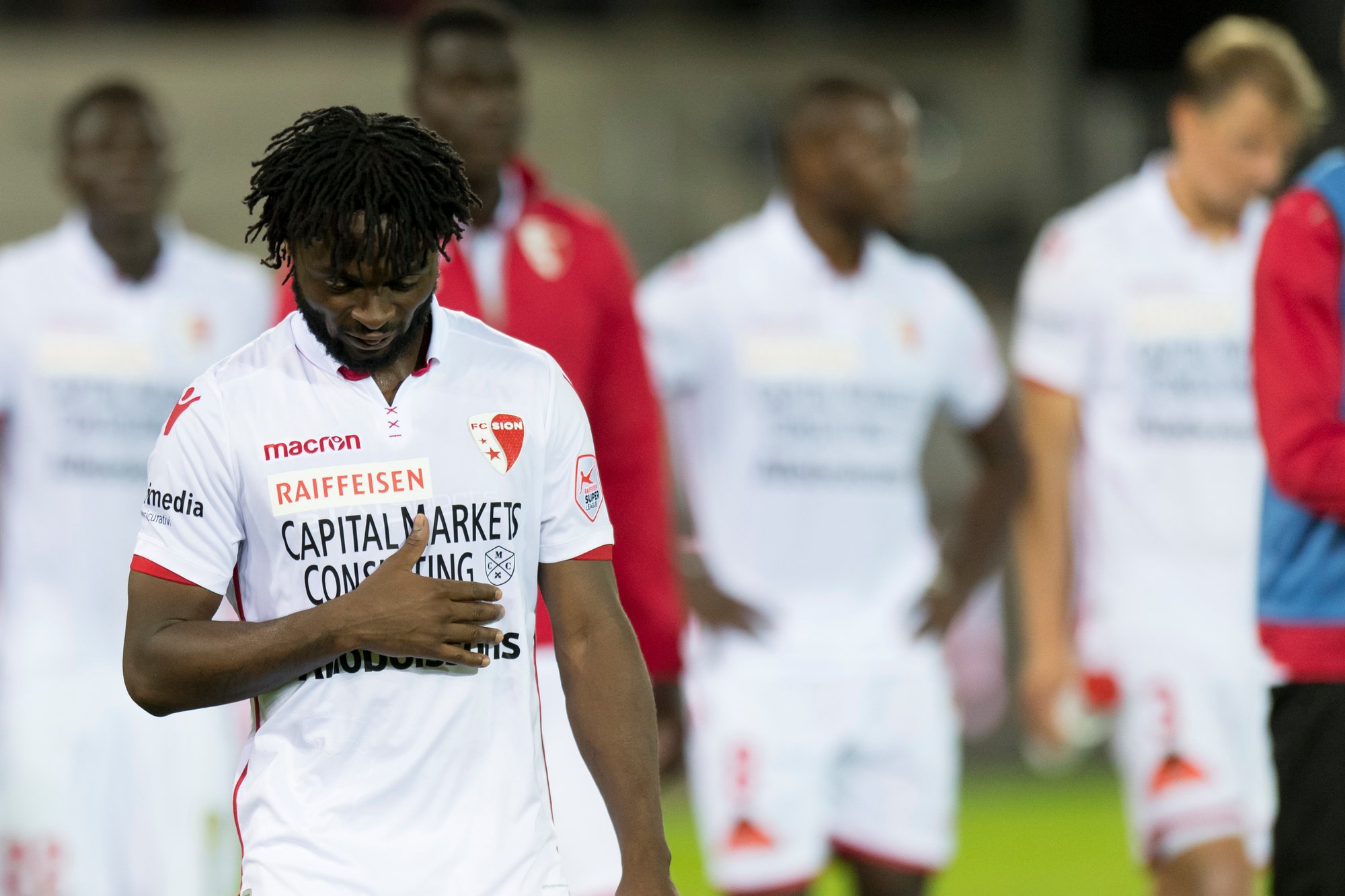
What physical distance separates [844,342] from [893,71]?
42.8ft

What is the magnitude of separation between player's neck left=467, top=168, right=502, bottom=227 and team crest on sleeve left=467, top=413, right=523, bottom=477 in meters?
1.73

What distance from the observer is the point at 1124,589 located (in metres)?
6.50

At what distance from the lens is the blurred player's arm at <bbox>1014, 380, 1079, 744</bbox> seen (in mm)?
6777

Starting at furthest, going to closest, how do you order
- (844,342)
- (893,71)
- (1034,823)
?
(893,71)
(1034,823)
(844,342)

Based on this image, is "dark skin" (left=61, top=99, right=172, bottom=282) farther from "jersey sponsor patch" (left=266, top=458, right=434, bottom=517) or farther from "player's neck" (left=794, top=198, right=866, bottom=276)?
"jersey sponsor patch" (left=266, top=458, right=434, bottom=517)

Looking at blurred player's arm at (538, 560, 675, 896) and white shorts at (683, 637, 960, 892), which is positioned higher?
blurred player's arm at (538, 560, 675, 896)

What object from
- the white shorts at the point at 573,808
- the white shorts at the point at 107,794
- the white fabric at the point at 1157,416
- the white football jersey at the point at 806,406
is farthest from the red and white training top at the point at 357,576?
the white fabric at the point at 1157,416

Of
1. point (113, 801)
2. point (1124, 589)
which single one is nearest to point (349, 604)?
point (113, 801)

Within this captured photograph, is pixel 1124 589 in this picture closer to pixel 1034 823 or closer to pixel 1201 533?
pixel 1201 533

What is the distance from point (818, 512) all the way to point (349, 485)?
130 inches

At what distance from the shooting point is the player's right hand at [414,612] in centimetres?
303

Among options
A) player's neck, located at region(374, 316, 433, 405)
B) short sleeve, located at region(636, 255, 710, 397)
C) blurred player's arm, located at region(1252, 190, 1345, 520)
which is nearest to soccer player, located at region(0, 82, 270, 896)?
short sleeve, located at region(636, 255, 710, 397)

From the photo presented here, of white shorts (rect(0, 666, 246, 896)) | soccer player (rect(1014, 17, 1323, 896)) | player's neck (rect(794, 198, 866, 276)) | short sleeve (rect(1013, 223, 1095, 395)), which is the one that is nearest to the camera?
white shorts (rect(0, 666, 246, 896))

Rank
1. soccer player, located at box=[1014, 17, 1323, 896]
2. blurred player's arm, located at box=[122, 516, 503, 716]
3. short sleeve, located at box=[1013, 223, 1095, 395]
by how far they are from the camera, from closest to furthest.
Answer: blurred player's arm, located at box=[122, 516, 503, 716], soccer player, located at box=[1014, 17, 1323, 896], short sleeve, located at box=[1013, 223, 1095, 395]
